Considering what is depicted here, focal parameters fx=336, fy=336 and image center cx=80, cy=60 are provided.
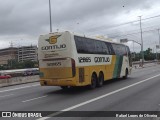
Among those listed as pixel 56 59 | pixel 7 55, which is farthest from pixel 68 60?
pixel 7 55

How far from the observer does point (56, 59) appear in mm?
18438

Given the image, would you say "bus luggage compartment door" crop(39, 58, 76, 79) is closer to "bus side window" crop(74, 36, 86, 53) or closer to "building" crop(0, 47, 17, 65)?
"bus side window" crop(74, 36, 86, 53)

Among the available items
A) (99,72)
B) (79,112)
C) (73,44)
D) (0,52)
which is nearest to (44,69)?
(73,44)

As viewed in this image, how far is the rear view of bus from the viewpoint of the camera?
1806cm

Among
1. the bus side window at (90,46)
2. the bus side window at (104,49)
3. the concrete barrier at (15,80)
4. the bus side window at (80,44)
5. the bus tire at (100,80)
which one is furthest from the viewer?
the concrete barrier at (15,80)

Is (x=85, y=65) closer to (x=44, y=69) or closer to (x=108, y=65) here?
(x=44, y=69)

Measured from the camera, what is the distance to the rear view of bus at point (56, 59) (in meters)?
18.1

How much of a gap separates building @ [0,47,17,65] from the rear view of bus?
118184 mm

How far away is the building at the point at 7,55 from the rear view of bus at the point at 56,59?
118m

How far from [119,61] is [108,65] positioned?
348 cm

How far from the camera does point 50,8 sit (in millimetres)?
41281

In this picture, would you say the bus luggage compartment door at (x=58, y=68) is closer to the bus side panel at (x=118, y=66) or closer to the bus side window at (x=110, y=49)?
the bus side window at (x=110, y=49)

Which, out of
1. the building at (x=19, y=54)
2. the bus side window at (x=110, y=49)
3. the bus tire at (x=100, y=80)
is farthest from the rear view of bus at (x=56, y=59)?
the building at (x=19, y=54)

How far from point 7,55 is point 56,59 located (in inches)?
5031
